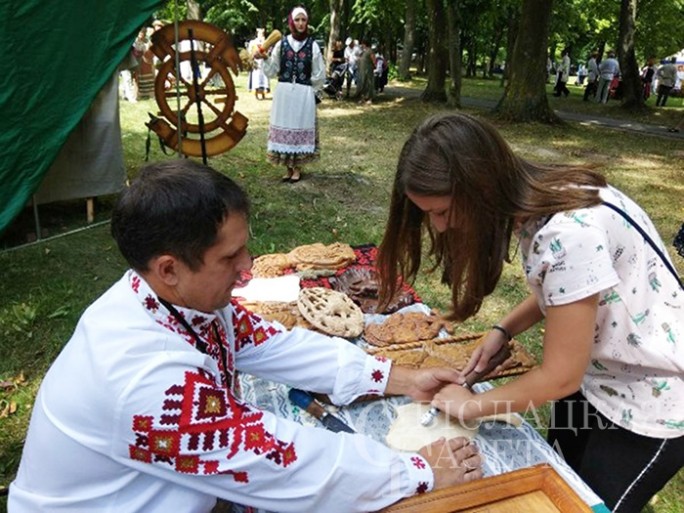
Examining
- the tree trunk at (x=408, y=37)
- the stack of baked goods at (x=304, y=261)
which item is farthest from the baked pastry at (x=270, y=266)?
the tree trunk at (x=408, y=37)

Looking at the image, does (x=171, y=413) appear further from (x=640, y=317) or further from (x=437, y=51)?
(x=437, y=51)

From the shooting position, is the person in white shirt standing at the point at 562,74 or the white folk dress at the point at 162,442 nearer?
the white folk dress at the point at 162,442

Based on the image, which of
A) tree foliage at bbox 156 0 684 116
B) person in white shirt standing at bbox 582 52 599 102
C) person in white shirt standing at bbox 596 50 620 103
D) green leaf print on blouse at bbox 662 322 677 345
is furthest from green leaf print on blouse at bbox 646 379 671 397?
person in white shirt standing at bbox 582 52 599 102

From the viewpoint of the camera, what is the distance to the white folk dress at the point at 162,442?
103cm

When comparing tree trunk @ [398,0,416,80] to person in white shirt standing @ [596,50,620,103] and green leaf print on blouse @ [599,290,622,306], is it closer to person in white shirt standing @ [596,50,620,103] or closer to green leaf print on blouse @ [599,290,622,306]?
person in white shirt standing @ [596,50,620,103]

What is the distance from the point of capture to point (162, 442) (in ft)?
3.40

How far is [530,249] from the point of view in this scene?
51.1 inches

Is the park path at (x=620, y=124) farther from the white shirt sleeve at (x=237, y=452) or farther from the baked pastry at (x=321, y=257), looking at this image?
the white shirt sleeve at (x=237, y=452)

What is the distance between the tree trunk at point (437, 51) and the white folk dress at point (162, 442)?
45.7 ft

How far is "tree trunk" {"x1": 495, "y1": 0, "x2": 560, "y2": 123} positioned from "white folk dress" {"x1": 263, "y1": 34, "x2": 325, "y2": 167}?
234 inches

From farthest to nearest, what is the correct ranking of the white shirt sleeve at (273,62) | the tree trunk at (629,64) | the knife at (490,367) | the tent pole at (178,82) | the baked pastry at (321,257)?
the tree trunk at (629,64), the white shirt sleeve at (273,62), the tent pole at (178,82), the baked pastry at (321,257), the knife at (490,367)

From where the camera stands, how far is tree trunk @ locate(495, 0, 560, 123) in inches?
403

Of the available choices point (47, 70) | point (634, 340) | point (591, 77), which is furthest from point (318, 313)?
point (591, 77)

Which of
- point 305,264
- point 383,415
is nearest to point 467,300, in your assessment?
point 383,415
